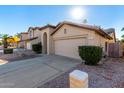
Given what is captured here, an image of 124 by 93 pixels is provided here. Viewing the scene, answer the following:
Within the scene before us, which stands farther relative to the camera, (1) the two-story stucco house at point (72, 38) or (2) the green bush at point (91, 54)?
(1) the two-story stucco house at point (72, 38)

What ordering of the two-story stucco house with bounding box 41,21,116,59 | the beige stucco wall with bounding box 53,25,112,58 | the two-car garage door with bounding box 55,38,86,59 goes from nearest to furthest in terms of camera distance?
the beige stucco wall with bounding box 53,25,112,58 → the two-story stucco house with bounding box 41,21,116,59 → the two-car garage door with bounding box 55,38,86,59

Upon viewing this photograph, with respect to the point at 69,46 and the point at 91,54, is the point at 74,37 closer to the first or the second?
the point at 69,46

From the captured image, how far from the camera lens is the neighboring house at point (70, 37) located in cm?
1155

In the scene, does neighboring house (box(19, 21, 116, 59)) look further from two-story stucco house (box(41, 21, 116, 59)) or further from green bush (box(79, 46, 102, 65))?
green bush (box(79, 46, 102, 65))

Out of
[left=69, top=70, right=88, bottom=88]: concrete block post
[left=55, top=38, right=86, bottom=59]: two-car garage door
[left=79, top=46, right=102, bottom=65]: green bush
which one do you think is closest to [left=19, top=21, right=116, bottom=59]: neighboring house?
[left=55, top=38, right=86, bottom=59]: two-car garage door

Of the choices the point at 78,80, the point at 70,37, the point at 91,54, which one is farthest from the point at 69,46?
the point at 78,80

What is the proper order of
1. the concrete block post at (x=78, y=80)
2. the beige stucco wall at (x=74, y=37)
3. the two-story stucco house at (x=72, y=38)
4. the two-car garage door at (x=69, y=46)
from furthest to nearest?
1. the two-car garage door at (x=69, y=46)
2. the two-story stucco house at (x=72, y=38)
3. the beige stucco wall at (x=74, y=37)
4. the concrete block post at (x=78, y=80)

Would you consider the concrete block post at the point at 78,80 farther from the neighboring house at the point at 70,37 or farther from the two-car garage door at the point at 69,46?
the two-car garage door at the point at 69,46

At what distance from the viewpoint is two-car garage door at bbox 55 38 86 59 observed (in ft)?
41.2

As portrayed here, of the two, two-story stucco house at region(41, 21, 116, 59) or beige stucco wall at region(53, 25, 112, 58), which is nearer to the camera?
beige stucco wall at region(53, 25, 112, 58)

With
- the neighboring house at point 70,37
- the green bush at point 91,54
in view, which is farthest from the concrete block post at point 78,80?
the neighboring house at point 70,37

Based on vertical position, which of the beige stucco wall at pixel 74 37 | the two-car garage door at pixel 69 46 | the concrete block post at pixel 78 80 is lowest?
the concrete block post at pixel 78 80

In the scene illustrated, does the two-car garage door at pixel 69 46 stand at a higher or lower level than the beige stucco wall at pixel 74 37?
lower
